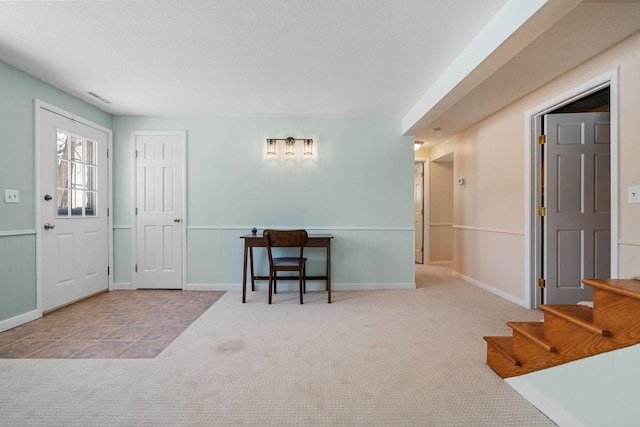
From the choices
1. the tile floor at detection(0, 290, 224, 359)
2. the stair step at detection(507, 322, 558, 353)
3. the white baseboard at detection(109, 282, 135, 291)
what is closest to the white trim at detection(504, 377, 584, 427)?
the stair step at detection(507, 322, 558, 353)

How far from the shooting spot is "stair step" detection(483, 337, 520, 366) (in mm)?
1670

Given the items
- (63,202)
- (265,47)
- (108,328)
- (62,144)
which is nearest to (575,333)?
(265,47)

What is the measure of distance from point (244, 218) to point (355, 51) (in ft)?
8.11

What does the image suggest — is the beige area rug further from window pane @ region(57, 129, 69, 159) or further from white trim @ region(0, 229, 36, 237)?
window pane @ region(57, 129, 69, 159)

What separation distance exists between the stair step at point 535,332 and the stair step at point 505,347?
0.51 feet

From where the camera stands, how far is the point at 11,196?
2.51 m

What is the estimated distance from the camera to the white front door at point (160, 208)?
3773mm

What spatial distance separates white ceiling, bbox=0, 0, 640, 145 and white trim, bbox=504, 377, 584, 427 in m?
2.02

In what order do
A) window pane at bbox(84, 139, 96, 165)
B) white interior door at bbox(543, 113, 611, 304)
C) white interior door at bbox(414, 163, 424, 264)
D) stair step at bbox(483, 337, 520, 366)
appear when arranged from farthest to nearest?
1. white interior door at bbox(414, 163, 424, 264)
2. window pane at bbox(84, 139, 96, 165)
3. white interior door at bbox(543, 113, 611, 304)
4. stair step at bbox(483, 337, 520, 366)

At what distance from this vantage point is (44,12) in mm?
1838

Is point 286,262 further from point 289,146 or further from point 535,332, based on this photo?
point 535,332

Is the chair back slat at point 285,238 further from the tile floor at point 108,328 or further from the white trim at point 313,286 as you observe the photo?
the tile floor at point 108,328

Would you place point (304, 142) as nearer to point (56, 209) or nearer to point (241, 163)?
point (241, 163)

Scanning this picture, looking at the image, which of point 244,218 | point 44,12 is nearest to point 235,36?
point 44,12
